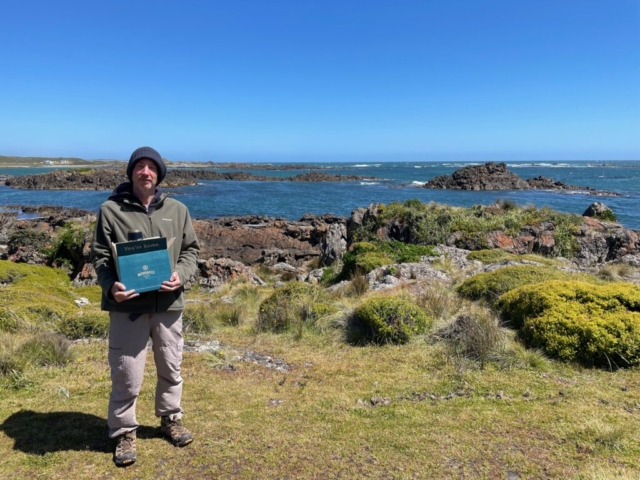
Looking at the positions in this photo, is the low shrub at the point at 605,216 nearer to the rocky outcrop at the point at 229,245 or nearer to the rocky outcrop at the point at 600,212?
the rocky outcrop at the point at 600,212

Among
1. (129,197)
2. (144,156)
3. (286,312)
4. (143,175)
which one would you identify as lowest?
(286,312)

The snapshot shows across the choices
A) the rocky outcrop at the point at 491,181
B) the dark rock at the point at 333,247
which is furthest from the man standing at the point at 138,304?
the rocky outcrop at the point at 491,181

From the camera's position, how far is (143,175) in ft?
12.2

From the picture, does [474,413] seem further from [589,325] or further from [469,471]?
[589,325]

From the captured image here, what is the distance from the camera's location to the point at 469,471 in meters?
3.58

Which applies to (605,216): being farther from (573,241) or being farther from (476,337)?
(476,337)

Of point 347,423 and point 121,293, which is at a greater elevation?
point 121,293

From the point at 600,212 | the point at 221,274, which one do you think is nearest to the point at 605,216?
the point at 600,212

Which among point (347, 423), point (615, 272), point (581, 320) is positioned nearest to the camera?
point (347, 423)

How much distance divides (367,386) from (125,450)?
290cm

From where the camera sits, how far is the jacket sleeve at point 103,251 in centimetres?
355

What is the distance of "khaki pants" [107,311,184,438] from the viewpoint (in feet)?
12.1

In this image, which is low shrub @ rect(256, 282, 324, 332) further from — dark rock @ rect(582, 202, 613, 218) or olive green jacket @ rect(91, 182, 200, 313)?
dark rock @ rect(582, 202, 613, 218)

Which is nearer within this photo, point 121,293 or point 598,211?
point 121,293
